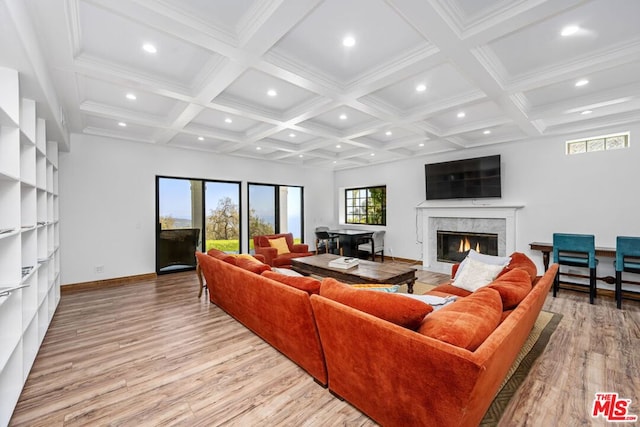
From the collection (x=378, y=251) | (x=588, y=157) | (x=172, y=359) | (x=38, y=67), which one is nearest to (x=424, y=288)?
(x=378, y=251)

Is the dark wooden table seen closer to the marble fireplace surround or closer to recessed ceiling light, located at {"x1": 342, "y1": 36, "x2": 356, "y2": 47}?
the marble fireplace surround

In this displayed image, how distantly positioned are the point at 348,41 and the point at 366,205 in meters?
5.93

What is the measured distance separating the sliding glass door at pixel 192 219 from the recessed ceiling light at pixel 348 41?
4.85 meters

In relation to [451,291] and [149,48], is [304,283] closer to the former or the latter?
[451,291]

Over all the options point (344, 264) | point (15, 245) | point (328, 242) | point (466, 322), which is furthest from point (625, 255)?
point (15, 245)

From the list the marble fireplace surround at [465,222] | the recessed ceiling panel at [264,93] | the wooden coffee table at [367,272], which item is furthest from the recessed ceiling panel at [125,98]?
the marble fireplace surround at [465,222]

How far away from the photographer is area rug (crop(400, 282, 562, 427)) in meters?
1.80

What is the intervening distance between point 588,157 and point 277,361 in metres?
5.68

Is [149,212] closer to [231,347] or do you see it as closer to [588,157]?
[231,347]

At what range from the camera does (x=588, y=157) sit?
14.6ft

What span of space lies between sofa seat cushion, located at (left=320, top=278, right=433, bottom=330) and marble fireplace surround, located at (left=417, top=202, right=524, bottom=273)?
15.6ft

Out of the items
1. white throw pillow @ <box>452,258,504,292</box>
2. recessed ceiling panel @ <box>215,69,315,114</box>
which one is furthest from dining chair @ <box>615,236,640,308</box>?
recessed ceiling panel @ <box>215,69,315,114</box>

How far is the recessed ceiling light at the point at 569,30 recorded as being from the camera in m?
2.16

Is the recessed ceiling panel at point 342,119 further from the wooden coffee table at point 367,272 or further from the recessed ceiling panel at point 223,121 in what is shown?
the wooden coffee table at point 367,272
